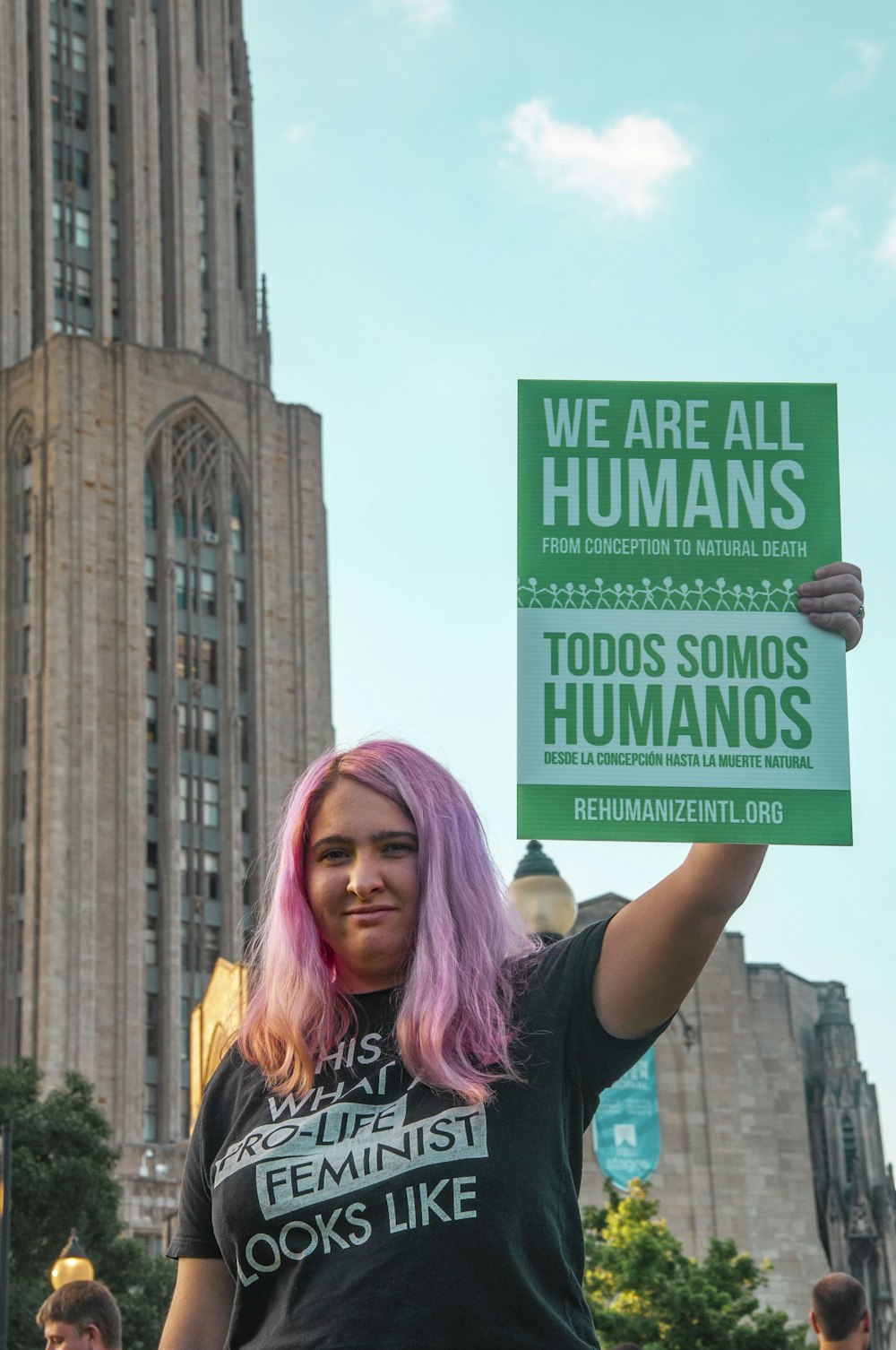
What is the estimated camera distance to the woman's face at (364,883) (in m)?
3.55

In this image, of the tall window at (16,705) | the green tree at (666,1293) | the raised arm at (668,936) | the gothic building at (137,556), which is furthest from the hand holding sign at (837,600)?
the tall window at (16,705)

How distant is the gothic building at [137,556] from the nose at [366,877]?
56.5m

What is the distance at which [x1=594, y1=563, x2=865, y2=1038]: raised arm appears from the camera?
334 cm

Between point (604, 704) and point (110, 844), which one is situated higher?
point (110, 844)

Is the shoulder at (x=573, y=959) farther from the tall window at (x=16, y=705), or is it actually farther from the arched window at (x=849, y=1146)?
the tall window at (x=16, y=705)

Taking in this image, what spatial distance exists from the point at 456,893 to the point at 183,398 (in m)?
→ 68.4

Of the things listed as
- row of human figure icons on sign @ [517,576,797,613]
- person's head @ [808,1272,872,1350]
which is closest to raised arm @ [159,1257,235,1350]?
row of human figure icons on sign @ [517,576,797,613]

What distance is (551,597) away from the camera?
371 centimetres

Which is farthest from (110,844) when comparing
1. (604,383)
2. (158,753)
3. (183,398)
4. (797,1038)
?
(604,383)

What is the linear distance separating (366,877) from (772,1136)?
200 feet

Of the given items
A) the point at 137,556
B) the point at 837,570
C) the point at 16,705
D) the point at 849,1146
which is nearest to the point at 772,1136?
the point at 849,1146

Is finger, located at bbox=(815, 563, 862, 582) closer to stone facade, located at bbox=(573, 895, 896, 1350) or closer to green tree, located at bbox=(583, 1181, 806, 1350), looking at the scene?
green tree, located at bbox=(583, 1181, 806, 1350)

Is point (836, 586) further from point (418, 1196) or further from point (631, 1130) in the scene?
point (631, 1130)

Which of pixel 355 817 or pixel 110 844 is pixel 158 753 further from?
pixel 355 817
